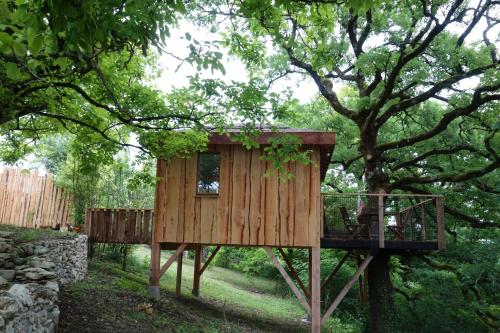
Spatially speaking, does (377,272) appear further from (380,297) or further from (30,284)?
(30,284)

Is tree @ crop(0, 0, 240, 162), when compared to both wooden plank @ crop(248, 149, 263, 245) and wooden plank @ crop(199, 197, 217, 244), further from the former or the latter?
wooden plank @ crop(248, 149, 263, 245)

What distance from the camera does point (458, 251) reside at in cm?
1355

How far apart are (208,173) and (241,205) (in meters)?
1.28

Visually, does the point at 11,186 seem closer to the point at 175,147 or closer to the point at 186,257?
the point at 175,147

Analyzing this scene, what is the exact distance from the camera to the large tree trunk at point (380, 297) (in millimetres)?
12508

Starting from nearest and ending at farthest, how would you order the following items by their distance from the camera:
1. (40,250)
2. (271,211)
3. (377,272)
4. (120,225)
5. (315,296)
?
(40,250)
(315,296)
(271,211)
(377,272)
(120,225)

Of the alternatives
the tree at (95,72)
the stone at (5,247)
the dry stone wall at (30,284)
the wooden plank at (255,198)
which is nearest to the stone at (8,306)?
the dry stone wall at (30,284)

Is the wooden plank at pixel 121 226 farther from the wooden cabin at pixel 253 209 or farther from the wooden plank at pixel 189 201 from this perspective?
the wooden plank at pixel 189 201

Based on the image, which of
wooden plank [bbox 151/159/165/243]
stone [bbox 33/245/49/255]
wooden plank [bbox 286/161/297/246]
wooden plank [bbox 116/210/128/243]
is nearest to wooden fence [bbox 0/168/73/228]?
wooden plank [bbox 116/210/128/243]

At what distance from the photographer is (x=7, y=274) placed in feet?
20.0

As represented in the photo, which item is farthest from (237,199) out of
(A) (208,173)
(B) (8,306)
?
(B) (8,306)

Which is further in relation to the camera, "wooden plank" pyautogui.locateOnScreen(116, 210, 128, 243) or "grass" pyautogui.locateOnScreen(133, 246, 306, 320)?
"grass" pyautogui.locateOnScreen(133, 246, 306, 320)

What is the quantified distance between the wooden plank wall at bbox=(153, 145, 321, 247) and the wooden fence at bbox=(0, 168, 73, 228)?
4.27 meters

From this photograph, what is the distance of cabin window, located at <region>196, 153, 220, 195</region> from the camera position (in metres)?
11.7
